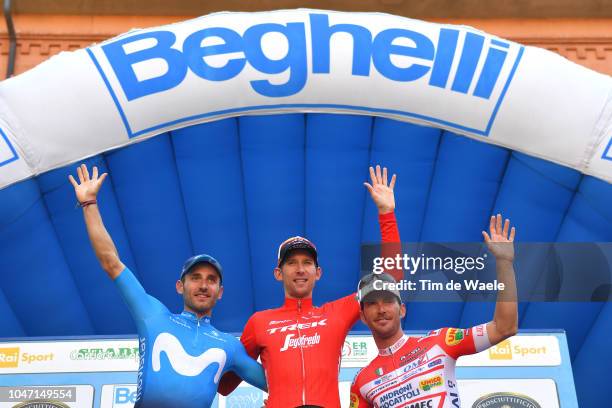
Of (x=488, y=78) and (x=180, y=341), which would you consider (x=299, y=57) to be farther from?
(x=180, y=341)

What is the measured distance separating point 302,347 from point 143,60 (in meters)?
2.16

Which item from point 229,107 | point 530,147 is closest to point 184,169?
point 229,107

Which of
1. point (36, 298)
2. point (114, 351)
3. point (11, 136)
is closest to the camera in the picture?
point (11, 136)

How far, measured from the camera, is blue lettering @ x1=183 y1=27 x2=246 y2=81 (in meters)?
Answer: 4.55

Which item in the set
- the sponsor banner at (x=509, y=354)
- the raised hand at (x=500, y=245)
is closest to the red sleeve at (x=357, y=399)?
the raised hand at (x=500, y=245)

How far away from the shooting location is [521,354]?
470cm

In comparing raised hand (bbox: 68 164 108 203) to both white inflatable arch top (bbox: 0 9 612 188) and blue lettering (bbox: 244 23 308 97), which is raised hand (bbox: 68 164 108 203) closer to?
white inflatable arch top (bbox: 0 9 612 188)

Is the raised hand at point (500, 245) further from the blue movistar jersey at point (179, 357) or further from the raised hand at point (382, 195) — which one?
the blue movistar jersey at point (179, 357)

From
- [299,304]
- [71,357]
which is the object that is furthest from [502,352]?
[71,357]

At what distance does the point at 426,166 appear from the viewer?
4.96 m

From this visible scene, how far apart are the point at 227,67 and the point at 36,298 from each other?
2064 mm

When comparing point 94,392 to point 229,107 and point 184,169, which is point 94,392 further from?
point 229,107

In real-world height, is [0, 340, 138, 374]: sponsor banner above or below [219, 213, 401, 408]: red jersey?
above

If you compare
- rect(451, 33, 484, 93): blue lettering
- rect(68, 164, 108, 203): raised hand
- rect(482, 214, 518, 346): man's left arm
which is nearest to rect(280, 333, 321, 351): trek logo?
rect(482, 214, 518, 346): man's left arm
